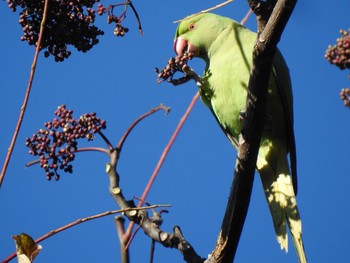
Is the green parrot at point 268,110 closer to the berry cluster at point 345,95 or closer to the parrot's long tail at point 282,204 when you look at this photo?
the parrot's long tail at point 282,204

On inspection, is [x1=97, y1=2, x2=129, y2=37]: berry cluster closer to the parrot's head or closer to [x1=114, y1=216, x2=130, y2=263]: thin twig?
[x1=114, y1=216, x2=130, y2=263]: thin twig

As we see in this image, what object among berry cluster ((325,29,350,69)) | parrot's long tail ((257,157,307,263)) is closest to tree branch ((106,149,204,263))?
parrot's long tail ((257,157,307,263))

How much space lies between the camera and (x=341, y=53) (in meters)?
2.71

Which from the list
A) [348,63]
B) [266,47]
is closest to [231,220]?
[266,47]

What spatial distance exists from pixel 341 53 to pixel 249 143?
2.72 feet

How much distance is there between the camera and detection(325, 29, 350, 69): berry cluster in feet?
8.85

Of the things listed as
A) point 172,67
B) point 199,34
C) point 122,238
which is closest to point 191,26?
point 199,34

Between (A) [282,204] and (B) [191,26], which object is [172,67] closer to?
(A) [282,204]

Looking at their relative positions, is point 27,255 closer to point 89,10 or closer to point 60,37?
point 60,37

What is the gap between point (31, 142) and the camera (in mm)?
2232

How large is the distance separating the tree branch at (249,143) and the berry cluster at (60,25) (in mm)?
735

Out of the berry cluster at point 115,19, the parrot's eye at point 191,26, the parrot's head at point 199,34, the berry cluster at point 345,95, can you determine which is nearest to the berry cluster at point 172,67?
the berry cluster at point 115,19

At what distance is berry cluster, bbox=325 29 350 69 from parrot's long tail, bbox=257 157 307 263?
99 cm

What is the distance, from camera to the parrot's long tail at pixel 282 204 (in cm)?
315
